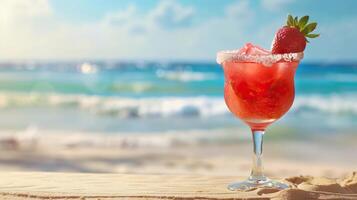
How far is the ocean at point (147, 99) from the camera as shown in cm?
837

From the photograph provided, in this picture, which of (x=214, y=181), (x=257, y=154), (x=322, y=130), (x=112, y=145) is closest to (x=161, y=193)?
(x=214, y=181)

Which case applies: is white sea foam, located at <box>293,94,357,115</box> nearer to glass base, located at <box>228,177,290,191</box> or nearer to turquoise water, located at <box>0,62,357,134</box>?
turquoise water, located at <box>0,62,357,134</box>

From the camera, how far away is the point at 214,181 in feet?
4.98

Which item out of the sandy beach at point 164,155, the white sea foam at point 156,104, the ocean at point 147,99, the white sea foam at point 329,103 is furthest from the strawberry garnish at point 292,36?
the white sea foam at point 329,103

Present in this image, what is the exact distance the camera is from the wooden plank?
1361 millimetres

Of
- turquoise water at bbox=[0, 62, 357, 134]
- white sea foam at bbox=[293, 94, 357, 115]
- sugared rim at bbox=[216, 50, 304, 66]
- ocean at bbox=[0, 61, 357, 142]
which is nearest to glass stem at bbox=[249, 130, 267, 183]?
sugared rim at bbox=[216, 50, 304, 66]

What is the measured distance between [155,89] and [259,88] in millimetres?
11013

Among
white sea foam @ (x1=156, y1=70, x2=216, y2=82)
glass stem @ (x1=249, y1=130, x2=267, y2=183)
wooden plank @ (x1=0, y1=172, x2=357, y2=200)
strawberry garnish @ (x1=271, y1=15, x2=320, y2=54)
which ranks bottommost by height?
wooden plank @ (x1=0, y1=172, x2=357, y2=200)

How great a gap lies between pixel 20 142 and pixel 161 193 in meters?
6.11

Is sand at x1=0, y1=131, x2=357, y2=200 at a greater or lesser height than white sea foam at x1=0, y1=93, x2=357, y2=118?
lesser

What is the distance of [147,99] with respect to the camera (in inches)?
447

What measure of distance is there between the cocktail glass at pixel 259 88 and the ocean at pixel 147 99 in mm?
5660

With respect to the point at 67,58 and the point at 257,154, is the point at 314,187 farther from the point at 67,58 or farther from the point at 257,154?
the point at 67,58

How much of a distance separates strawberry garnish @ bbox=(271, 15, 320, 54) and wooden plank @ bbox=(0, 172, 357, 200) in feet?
1.04
